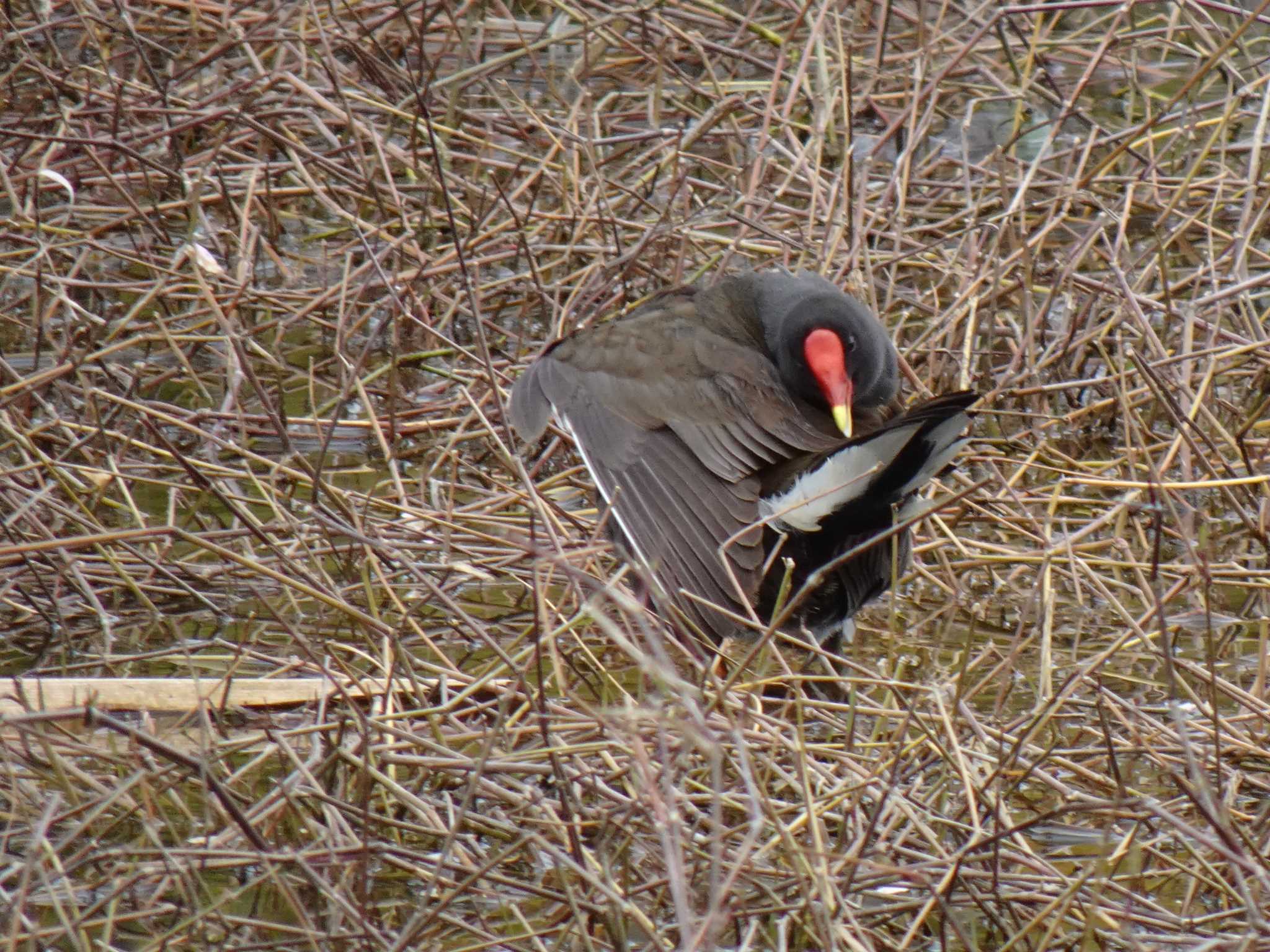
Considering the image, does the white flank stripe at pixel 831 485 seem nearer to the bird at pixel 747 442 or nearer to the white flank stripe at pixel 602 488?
the bird at pixel 747 442

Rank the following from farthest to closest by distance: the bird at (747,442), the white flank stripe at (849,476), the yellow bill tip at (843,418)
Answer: the yellow bill tip at (843,418)
the bird at (747,442)
the white flank stripe at (849,476)

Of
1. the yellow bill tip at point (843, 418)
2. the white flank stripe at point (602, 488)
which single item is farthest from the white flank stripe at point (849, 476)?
the white flank stripe at point (602, 488)

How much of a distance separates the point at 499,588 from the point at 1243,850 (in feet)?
6.90

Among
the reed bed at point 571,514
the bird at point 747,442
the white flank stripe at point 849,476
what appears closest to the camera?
the reed bed at point 571,514

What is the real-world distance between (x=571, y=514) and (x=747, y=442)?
64cm

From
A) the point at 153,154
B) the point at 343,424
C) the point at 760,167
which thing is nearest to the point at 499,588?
the point at 343,424

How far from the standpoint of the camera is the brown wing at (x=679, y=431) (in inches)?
137

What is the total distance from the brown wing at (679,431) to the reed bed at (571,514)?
0.18m

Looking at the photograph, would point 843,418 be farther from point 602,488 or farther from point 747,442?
point 602,488

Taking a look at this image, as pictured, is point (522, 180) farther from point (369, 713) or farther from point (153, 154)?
point (369, 713)

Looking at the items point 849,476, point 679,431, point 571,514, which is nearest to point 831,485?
point 849,476

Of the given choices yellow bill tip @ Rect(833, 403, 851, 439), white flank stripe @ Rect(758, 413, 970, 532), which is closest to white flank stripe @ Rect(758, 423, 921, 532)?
white flank stripe @ Rect(758, 413, 970, 532)

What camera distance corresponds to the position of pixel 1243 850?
255cm

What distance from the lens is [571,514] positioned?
13.5 ft
